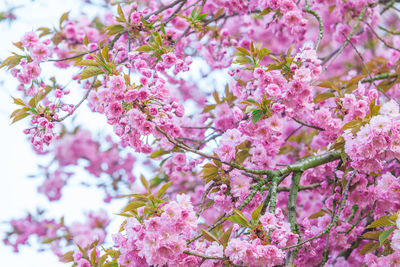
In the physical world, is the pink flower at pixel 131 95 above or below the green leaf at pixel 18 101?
below

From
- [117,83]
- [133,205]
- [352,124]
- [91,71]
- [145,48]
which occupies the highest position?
[145,48]

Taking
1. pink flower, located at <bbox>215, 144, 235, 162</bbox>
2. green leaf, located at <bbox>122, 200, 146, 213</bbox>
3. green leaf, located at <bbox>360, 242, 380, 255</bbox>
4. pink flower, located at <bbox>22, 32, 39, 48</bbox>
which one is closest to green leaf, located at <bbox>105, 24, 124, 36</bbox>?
pink flower, located at <bbox>22, 32, 39, 48</bbox>

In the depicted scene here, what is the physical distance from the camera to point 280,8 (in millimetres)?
2488

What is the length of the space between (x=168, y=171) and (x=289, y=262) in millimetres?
1266

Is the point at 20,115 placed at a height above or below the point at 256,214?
above

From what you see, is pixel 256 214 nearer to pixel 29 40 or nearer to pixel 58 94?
pixel 58 94

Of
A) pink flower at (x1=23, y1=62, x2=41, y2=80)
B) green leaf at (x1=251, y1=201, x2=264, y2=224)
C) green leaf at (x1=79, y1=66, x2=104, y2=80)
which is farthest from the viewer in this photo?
pink flower at (x1=23, y1=62, x2=41, y2=80)

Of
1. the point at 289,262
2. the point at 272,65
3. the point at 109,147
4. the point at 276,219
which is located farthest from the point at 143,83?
the point at 109,147

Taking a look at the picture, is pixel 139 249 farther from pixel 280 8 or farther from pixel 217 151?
pixel 280 8

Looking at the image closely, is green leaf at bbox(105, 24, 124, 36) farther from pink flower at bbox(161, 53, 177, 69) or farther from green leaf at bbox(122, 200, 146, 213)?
green leaf at bbox(122, 200, 146, 213)

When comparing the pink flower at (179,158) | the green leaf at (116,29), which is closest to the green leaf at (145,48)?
the green leaf at (116,29)

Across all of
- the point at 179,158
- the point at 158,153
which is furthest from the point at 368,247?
the point at 158,153

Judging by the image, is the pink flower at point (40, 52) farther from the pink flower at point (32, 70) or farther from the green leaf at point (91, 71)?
the green leaf at point (91, 71)

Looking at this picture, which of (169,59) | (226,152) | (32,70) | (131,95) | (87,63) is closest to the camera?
(131,95)
